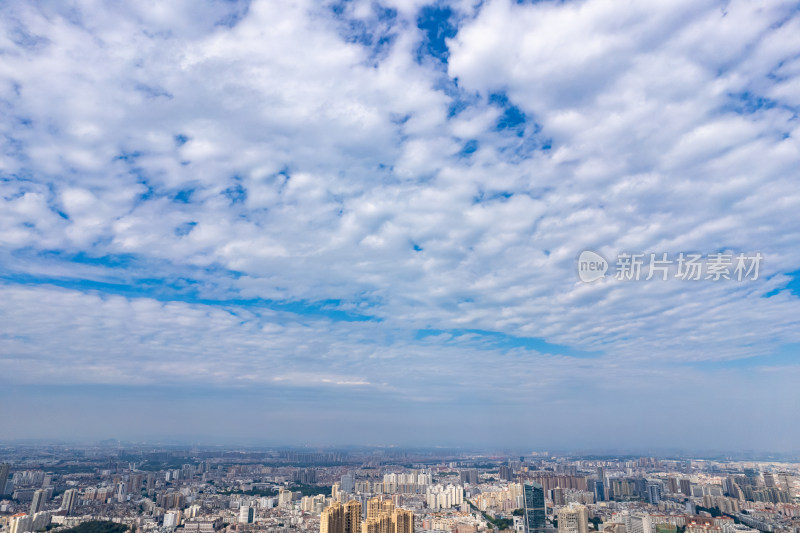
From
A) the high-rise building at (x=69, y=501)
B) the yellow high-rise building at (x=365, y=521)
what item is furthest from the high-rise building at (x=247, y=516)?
the yellow high-rise building at (x=365, y=521)

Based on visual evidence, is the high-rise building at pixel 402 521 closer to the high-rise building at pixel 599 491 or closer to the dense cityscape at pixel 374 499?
the dense cityscape at pixel 374 499

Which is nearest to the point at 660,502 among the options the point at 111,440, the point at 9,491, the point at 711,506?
the point at 711,506

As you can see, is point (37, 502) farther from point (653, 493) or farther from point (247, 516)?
point (653, 493)

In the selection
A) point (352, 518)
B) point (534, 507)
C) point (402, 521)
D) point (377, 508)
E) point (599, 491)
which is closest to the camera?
point (352, 518)

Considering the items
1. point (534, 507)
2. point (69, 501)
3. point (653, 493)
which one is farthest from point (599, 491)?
point (69, 501)

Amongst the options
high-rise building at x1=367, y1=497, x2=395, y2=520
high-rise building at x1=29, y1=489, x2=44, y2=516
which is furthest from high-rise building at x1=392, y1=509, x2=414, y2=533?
high-rise building at x1=29, y1=489, x2=44, y2=516

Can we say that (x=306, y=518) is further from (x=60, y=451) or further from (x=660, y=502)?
(x=60, y=451)
